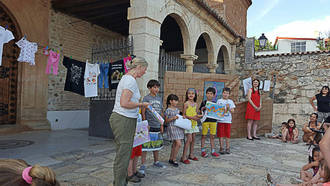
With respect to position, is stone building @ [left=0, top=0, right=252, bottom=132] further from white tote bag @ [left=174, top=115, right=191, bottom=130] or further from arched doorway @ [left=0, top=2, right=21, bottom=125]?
white tote bag @ [left=174, top=115, right=191, bottom=130]

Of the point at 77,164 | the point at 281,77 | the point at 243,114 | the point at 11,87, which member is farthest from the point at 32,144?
the point at 281,77

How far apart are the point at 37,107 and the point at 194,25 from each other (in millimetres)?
5541

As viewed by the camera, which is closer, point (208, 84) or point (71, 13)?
point (208, 84)

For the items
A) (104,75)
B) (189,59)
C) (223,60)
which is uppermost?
(223,60)

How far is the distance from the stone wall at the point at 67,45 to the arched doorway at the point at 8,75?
0.98 m

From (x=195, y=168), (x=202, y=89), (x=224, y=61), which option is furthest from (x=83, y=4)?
(x=224, y=61)

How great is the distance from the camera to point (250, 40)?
36.1 ft

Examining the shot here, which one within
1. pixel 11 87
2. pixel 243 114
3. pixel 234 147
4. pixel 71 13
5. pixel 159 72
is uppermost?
pixel 71 13

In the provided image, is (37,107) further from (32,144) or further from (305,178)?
(305,178)

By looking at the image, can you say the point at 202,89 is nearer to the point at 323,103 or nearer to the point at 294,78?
the point at 323,103

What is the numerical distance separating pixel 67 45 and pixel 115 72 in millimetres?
3448

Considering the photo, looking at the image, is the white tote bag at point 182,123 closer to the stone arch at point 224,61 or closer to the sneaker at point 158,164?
the sneaker at point 158,164

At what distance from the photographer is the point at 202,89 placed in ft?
21.2

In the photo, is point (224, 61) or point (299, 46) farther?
point (299, 46)
